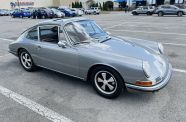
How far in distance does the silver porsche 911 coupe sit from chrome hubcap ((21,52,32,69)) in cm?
9

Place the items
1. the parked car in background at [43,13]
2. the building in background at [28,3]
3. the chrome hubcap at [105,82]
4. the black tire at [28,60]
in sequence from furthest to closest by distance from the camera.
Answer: the building in background at [28,3]
the parked car in background at [43,13]
the black tire at [28,60]
the chrome hubcap at [105,82]

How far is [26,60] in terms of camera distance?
553cm

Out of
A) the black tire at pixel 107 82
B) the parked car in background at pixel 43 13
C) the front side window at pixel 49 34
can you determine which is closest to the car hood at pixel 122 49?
the black tire at pixel 107 82

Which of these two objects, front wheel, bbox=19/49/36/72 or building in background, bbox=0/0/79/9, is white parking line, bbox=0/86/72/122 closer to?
front wheel, bbox=19/49/36/72

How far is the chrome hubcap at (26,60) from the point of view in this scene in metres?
5.45

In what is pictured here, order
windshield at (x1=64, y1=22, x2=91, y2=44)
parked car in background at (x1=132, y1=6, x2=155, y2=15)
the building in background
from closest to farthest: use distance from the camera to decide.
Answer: windshield at (x1=64, y1=22, x2=91, y2=44), parked car in background at (x1=132, y1=6, x2=155, y2=15), the building in background

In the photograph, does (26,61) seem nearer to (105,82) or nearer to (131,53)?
(105,82)

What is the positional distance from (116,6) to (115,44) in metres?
57.5

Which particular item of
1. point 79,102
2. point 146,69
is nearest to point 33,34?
point 79,102

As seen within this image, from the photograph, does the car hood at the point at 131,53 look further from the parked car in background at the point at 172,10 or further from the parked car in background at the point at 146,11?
the parked car in background at the point at 146,11

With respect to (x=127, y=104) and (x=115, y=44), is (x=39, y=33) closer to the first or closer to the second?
(x=115, y=44)

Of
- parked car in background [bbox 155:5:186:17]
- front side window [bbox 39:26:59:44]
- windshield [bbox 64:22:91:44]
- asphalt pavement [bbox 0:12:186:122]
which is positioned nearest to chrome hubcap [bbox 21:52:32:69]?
asphalt pavement [bbox 0:12:186:122]

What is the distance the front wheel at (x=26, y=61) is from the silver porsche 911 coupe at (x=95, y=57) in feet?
0.13

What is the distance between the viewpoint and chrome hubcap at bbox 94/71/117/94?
148 inches
